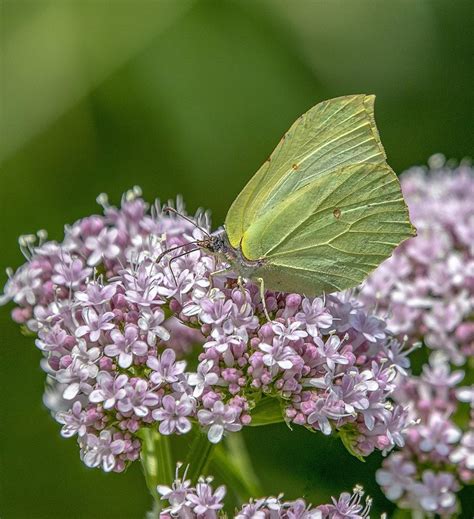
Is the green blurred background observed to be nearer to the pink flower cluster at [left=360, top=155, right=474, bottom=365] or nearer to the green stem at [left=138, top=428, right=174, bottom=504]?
the pink flower cluster at [left=360, top=155, right=474, bottom=365]

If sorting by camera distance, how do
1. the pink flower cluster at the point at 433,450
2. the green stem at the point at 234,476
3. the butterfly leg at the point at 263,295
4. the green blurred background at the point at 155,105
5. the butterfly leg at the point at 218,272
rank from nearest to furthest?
the butterfly leg at the point at 263,295 < the butterfly leg at the point at 218,272 < the green stem at the point at 234,476 < the pink flower cluster at the point at 433,450 < the green blurred background at the point at 155,105

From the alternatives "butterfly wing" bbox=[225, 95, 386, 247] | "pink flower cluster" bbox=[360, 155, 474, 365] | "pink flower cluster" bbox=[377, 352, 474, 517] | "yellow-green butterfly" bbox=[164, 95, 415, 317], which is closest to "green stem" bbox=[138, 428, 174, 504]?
"yellow-green butterfly" bbox=[164, 95, 415, 317]

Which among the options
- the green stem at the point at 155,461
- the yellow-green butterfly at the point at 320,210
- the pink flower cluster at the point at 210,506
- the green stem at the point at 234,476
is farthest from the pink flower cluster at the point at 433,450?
the green stem at the point at 155,461

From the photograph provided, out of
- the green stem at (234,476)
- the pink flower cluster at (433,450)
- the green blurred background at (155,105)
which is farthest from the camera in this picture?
the green blurred background at (155,105)

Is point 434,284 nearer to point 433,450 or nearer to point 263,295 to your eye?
point 433,450

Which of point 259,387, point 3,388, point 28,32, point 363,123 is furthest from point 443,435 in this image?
point 28,32

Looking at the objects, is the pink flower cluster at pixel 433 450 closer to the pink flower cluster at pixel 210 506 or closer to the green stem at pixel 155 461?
the pink flower cluster at pixel 210 506
